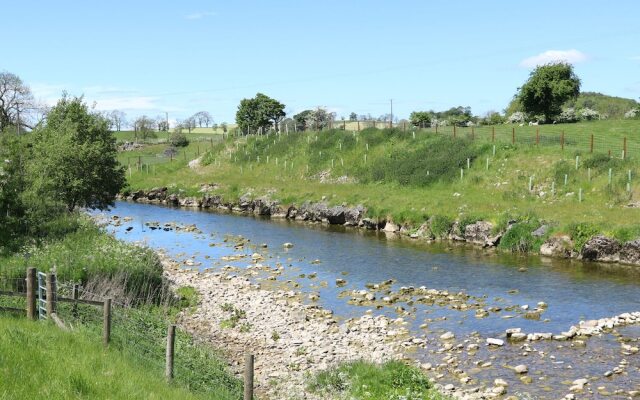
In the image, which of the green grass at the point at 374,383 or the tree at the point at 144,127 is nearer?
the green grass at the point at 374,383

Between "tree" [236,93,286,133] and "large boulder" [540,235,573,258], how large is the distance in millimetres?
116828

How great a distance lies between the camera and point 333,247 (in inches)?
1822

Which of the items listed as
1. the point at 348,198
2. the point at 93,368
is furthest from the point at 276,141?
the point at 93,368

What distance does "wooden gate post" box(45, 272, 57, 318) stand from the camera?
57.9ft

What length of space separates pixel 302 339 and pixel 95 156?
90.1ft

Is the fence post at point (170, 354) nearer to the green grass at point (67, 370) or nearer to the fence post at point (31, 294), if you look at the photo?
the green grass at point (67, 370)

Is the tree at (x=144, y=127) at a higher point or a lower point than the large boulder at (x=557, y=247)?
higher

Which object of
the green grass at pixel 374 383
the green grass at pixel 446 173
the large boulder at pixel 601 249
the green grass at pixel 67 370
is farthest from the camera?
the green grass at pixel 446 173

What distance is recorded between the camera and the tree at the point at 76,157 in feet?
132

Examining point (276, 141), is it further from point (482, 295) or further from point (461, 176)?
point (482, 295)

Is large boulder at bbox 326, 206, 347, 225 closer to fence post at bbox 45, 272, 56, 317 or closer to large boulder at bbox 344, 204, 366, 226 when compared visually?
large boulder at bbox 344, 204, 366, 226

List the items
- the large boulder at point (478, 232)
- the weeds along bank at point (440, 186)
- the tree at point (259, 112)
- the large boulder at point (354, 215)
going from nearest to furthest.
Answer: the weeds along bank at point (440, 186) < the large boulder at point (478, 232) < the large boulder at point (354, 215) < the tree at point (259, 112)

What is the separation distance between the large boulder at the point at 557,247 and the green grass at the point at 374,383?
2471 centimetres

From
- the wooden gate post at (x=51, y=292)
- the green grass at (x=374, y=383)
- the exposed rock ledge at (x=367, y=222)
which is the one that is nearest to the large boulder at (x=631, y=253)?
the exposed rock ledge at (x=367, y=222)
